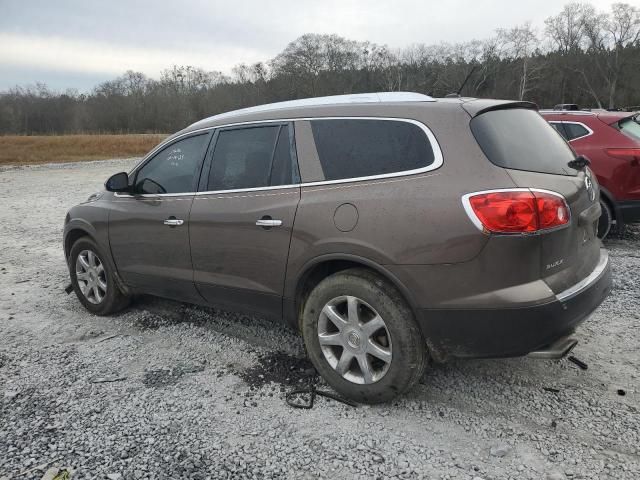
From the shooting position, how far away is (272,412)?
305 centimetres

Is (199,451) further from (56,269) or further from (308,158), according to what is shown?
(56,269)

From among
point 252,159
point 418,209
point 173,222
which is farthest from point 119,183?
point 418,209

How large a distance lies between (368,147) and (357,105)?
333mm

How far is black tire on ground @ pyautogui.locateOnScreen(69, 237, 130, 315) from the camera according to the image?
4664 mm

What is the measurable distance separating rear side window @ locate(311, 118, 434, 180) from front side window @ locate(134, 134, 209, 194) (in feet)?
3.82

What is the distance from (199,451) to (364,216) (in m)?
1.57

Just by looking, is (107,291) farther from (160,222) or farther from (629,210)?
(629,210)

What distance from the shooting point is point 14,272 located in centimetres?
656

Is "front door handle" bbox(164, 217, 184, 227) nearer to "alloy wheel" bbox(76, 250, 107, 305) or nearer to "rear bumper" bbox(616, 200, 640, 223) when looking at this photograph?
"alloy wheel" bbox(76, 250, 107, 305)

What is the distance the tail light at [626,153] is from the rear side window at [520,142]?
136 inches

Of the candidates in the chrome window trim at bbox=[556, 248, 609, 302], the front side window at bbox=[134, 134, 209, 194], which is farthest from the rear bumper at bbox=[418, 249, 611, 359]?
the front side window at bbox=[134, 134, 209, 194]

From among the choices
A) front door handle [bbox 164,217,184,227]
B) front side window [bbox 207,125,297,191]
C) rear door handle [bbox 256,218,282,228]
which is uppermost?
front side window [bbox 207,125,297,191]

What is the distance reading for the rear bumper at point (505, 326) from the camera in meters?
2.54

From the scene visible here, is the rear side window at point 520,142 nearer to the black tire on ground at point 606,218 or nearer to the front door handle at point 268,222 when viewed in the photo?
the front door handle at point 268,222
